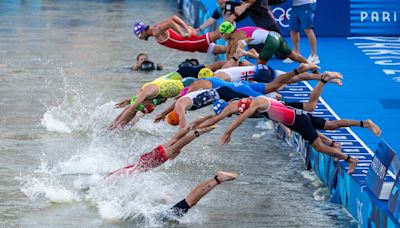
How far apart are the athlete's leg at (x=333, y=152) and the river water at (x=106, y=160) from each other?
1.84 ft

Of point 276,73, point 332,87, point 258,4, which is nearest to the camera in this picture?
point 276,73

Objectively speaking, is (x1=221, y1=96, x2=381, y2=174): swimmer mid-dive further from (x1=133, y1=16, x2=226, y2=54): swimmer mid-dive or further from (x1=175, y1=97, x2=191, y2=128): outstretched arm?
(x1=133, y1=16, x2=226, y2=54): swimmer mid-dive

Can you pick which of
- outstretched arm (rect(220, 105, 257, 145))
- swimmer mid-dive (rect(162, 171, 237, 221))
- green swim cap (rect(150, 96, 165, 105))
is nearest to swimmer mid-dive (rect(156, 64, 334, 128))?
green swim cap (rect(150, 96, 165, 105))

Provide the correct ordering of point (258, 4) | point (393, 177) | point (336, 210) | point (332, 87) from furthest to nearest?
point (258, 4)
point (332, 87)
point (336, 210)
point (393, 177)

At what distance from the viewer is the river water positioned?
12.5m

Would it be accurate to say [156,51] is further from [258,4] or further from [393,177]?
[393,177]

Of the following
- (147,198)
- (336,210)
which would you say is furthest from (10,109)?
(336,210)

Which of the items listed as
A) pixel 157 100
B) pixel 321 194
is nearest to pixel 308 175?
pixel 321 194

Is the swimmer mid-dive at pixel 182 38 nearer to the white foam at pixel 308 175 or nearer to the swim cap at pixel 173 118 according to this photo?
the swim cap at pixel 173 118

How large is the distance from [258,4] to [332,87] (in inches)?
89.4

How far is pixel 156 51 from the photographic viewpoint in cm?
2339

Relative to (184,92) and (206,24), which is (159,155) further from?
(206,24)

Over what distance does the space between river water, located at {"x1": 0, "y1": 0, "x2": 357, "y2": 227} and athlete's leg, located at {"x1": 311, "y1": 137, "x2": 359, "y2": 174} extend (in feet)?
1.84

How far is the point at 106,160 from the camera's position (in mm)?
14523
